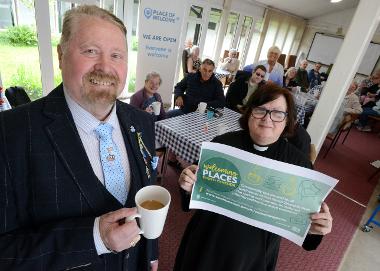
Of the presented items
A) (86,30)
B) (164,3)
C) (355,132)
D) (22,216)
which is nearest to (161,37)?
(164,3)

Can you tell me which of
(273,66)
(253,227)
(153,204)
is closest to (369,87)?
(273,66)

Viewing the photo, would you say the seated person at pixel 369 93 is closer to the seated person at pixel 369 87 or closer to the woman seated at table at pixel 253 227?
the seated person at pixel 369 87

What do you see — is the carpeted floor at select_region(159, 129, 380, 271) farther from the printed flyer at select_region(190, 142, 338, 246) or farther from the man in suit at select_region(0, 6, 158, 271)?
the man in suit at select_region(0, 6, 158, 271)

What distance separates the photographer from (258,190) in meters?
1.06

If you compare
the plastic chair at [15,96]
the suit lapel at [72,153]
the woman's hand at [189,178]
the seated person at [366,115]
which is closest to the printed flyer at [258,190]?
the woman's hand at [189,178]

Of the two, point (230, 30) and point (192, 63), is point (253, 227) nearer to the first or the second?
point (192, 63)

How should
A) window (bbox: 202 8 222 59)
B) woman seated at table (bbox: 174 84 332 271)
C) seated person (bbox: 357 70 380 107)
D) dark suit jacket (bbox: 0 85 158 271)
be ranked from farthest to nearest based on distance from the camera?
window (bbox: 202 8 222 59), seated person (bbox: 357 70 380 107), woman seated at table (bbox: 174 84 332 271), dark suit jacket (bbox: 0 85 158 271)

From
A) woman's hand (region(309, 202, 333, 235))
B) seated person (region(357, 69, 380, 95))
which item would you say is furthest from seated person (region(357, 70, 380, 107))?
woman's hand (region(309, 202, 333, 235))

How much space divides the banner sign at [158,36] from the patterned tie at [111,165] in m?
4.96

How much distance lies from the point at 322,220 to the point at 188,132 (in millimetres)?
1847

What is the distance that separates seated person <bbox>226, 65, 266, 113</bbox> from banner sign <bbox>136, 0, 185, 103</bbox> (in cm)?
225

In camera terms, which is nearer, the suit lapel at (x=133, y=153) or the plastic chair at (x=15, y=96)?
the suit lapel at (x=133, y=153)

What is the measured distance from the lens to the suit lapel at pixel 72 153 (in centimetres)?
87

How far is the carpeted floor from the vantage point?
255 centimetres
